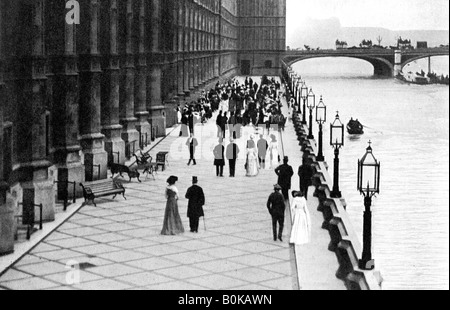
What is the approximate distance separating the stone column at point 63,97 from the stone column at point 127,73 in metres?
8.55

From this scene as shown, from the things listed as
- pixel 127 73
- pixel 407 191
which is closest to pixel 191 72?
pixel 127 73

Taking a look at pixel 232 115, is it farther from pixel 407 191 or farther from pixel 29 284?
pixel 29 284

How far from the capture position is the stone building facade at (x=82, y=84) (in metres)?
19.9

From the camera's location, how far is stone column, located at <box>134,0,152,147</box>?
3609 cm

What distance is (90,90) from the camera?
88.6ft

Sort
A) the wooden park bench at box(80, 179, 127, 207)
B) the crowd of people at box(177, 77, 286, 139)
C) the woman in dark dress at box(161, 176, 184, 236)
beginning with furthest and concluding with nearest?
the crowd of people at box(177, 77, 286, 139)
the wooden park bench at box(80, 179, 127, 207)
the woman in dark dress at box(161, 176, 184, 236)

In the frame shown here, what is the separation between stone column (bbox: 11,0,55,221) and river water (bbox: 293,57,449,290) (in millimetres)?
8937

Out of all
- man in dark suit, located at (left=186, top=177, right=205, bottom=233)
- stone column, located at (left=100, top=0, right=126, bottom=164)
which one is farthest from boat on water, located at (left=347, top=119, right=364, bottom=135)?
man in dark suit, located at (left=186, top=177, right=205, bottom=233)

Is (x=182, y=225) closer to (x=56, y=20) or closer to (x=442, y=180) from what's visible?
(x=56, y=20)

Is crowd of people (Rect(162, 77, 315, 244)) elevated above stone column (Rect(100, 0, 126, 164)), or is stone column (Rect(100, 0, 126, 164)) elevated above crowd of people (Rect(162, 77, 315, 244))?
stone column (Rect(100, 0, 126, 164))

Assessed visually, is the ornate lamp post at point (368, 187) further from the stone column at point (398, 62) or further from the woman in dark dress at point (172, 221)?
the stone column at point (398, 62)

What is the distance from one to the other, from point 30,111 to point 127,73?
13.6 m

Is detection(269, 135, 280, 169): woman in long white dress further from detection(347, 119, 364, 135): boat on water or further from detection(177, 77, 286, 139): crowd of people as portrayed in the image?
detection(347, 119, 364, 135): boat on water

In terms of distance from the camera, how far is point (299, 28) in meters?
152
